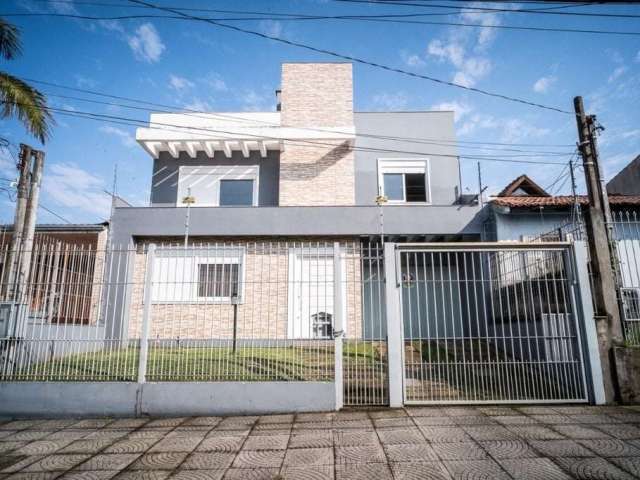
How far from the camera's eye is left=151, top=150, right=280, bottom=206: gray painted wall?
14.2 metres

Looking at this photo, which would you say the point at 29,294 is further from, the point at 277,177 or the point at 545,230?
the point at 545,230

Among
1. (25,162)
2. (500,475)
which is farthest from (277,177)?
(500,475)

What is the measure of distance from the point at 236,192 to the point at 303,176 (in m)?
2.68

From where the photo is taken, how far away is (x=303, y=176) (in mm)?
13766

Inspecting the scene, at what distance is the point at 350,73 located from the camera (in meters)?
14.6

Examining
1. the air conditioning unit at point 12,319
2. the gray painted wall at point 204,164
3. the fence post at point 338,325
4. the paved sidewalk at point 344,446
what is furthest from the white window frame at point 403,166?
the air conditioning unit at point 12,319

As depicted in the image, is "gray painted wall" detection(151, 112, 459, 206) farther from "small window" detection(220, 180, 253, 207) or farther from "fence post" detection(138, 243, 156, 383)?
"fence post" detection(138, 243, 156, 383)

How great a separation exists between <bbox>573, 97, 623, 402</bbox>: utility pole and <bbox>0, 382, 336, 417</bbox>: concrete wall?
14.3 feet

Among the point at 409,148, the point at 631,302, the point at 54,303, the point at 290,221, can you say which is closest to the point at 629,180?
the point at 409,148

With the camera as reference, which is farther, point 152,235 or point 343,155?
point 343,155

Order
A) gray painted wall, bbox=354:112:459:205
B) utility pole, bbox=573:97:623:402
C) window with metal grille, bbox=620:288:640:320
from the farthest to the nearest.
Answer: gray painted wall, bbox=354:112:459:205, window with metal grille, bbox=620:288:640:320, utility pole, bbox=573:97:623:402

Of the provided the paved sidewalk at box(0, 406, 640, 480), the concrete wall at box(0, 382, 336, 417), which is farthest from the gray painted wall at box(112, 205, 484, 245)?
the paved sidewalk at box(0, 406, 640, 480)

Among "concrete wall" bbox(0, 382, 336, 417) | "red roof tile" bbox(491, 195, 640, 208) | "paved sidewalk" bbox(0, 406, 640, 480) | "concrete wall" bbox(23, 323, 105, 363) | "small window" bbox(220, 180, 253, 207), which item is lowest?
"paved sidewalk" bbox(0, 406, 640, 480)

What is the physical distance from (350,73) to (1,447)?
1432 centimetres
